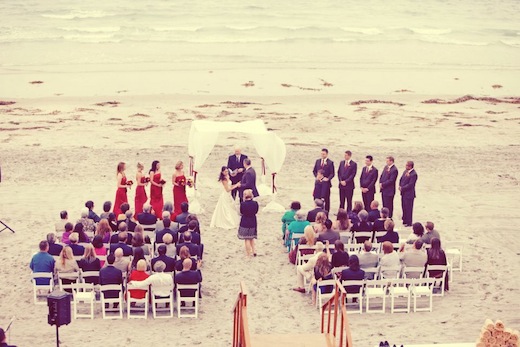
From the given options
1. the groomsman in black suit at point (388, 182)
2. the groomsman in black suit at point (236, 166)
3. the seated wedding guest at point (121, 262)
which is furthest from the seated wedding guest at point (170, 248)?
the groomsman in black suit at point (388, 182)

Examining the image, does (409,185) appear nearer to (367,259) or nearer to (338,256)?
(367,259)

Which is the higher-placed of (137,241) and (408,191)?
(408,191)

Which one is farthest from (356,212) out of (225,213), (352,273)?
(352,273)

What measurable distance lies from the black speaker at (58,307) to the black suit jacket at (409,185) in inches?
407

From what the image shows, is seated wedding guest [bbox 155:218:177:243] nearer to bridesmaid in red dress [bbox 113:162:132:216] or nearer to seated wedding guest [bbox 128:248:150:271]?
seated wedding guest [bbox 128:248:150:271]

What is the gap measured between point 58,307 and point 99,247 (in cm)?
425

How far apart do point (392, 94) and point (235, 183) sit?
63.1ft

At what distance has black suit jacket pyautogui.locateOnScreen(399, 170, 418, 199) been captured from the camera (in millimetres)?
20562

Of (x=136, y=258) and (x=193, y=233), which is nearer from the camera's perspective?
(x=136, y=258)

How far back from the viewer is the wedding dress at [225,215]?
20391 millimetres

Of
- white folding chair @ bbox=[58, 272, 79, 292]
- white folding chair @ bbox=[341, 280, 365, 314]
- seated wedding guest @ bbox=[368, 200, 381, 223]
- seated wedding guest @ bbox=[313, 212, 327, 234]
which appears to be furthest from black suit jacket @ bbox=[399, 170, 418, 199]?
white folding chair @ bbox=[58, 272, 79, 292]

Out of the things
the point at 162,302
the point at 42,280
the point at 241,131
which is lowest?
the point at 162,302

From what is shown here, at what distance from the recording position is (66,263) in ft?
52.0

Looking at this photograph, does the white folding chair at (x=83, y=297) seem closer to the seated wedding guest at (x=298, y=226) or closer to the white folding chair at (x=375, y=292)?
the seated wedding guest at (x=298, y=226)
